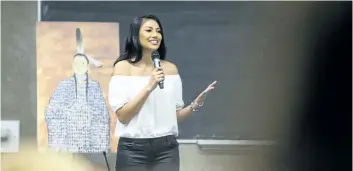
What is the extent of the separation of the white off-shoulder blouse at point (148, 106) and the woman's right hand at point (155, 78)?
0.5 inches

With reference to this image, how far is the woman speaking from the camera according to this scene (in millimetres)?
880

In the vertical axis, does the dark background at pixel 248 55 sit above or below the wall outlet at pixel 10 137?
above

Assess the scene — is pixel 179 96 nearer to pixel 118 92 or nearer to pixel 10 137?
pixel 118 92

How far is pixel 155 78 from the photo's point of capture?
854 millimetres

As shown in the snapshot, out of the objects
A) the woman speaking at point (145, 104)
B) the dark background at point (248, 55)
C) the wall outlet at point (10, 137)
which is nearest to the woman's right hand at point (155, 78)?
the woman speaking at point (145, 104)

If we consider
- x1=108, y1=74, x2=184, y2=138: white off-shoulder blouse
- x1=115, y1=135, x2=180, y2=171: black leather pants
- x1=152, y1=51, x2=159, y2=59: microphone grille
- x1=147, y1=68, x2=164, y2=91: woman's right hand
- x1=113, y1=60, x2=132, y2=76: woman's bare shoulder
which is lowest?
x1=115, y1=135, x2=180, y2=171: black leather pants

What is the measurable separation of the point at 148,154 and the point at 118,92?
0.38 feet

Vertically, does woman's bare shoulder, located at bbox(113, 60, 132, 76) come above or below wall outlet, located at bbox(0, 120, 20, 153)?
above

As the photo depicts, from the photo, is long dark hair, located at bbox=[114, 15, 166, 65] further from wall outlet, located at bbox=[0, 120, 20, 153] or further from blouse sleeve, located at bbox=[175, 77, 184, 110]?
wall outlet, located at bbox=[0, 120, 20, 153]

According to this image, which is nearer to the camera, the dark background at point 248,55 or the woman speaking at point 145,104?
the woman speaking at point 145,104

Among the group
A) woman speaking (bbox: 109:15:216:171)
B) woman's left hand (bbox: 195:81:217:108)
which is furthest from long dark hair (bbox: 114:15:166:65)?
woman's left hand (bbox: 195:81:217:108)

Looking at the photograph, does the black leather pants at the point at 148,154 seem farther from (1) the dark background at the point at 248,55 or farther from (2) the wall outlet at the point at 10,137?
(2) the wall outlet at the point at 10,137

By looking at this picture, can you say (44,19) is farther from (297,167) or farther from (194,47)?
(297,167)

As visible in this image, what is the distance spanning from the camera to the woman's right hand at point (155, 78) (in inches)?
33.6
